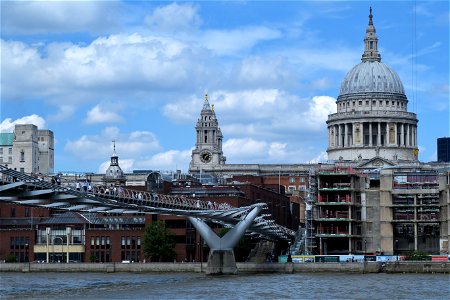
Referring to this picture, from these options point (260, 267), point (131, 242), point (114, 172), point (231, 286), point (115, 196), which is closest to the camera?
point (231, 286)

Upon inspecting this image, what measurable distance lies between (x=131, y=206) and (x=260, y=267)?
28.0 metres

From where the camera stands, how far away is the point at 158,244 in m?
128

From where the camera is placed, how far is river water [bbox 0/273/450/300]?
79562 mm

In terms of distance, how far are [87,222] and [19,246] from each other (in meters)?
7.18

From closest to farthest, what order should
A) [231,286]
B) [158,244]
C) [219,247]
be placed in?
[231,286]
[219,247]
[158,244]

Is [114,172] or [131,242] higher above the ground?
[114,172]

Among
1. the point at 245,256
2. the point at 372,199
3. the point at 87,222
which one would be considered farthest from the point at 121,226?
the point at 372,199

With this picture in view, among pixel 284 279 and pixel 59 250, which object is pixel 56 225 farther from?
pixel 284 279

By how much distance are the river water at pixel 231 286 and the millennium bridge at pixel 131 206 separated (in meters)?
3.01

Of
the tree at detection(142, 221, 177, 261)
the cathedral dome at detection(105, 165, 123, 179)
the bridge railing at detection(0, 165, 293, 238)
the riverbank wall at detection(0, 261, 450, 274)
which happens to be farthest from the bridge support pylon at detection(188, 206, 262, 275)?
the cathedral dome at detection(105, 165, 123, 179)

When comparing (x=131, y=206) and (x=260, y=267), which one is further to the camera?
(x=260, y=267)

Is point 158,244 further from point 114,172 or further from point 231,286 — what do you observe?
point 114,172

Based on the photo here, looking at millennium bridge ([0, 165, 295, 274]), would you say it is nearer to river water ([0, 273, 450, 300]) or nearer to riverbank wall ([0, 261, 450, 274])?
river water ([0, 273, 450, 300])

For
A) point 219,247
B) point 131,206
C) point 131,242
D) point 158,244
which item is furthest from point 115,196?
point 131,242
